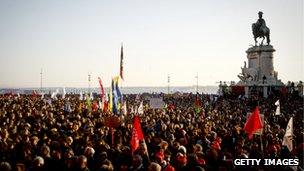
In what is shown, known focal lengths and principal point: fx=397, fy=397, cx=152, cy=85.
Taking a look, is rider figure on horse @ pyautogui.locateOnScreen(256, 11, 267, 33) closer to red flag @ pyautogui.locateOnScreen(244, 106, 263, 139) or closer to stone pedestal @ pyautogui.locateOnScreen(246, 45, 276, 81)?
stone pedestal @ pyautogui.locateOnScreen(246, 45, 276, 81)

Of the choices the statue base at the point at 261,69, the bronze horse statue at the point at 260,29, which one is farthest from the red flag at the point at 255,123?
the bronze horse statue at the point at 260,29

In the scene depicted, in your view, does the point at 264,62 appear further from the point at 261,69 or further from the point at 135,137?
the point at 135,137

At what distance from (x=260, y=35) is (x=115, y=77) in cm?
3499

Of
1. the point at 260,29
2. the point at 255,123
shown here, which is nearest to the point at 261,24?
the point at 260,29

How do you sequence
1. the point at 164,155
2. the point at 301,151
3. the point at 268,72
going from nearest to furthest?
1. the point at 164,155
2. the point at 301,151
3. the point at 268,72

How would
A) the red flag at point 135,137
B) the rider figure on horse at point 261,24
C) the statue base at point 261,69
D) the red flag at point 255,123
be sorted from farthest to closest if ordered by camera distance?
the rider figure on horse at point 261,24
the statue base at point 261,69
the red flag at point 255,123
the red flag at point 135,137

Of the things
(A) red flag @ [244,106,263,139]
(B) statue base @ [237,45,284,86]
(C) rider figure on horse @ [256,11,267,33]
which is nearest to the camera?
(A) red flag @ [244,106,263,139]

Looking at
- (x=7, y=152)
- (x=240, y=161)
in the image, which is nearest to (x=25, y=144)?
(x=7, y=152)

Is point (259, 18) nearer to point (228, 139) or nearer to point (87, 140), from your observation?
point (228, 139)

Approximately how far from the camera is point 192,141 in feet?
47.2

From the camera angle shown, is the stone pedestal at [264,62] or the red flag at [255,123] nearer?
the red flag at [255,123]

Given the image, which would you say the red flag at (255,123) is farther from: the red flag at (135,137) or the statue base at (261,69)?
the statue base at (261,69)

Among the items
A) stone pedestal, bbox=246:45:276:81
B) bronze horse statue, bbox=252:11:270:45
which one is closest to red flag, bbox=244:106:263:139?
stone pedestal, bbox=246:45:276:81

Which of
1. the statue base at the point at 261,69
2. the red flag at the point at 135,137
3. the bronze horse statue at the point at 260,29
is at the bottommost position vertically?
the red flag at the point at 135,137
